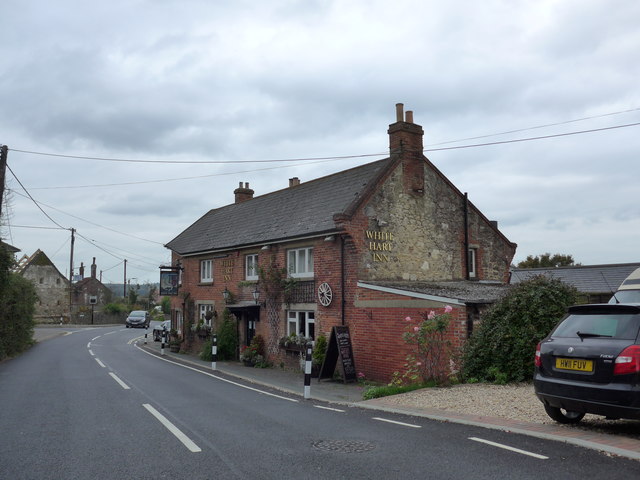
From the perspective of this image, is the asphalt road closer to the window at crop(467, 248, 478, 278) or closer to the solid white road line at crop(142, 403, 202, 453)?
the solid white road line at crop(142, 403, 202, 453)

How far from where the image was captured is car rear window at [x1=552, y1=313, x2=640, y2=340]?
21.6 ft

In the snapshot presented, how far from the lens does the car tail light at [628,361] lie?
20.5 ft

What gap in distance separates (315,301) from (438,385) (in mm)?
6419

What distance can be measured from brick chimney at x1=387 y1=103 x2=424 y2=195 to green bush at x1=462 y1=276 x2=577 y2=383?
23.2 ft

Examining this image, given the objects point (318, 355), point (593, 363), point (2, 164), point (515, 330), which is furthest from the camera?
point (2, 164)

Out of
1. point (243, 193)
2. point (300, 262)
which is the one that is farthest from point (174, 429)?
point (243, 193)

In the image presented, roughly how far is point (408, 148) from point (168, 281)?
15841 millimetres

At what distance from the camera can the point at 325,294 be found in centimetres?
1762

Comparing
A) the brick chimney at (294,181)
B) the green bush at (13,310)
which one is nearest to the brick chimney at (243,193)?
the brick chimney at (294,181)

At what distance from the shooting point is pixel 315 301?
18297mm

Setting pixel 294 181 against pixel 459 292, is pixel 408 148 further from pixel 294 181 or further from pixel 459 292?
pixel 294 181

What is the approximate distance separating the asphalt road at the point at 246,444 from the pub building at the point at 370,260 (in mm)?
4059

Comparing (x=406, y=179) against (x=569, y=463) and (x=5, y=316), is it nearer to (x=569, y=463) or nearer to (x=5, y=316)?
(x=569, y=463)

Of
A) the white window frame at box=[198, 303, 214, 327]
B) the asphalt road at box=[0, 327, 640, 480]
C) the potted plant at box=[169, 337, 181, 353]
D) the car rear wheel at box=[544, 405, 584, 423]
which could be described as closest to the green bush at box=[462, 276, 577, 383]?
the asphalt road at box=[0, 327, 640, 480]
